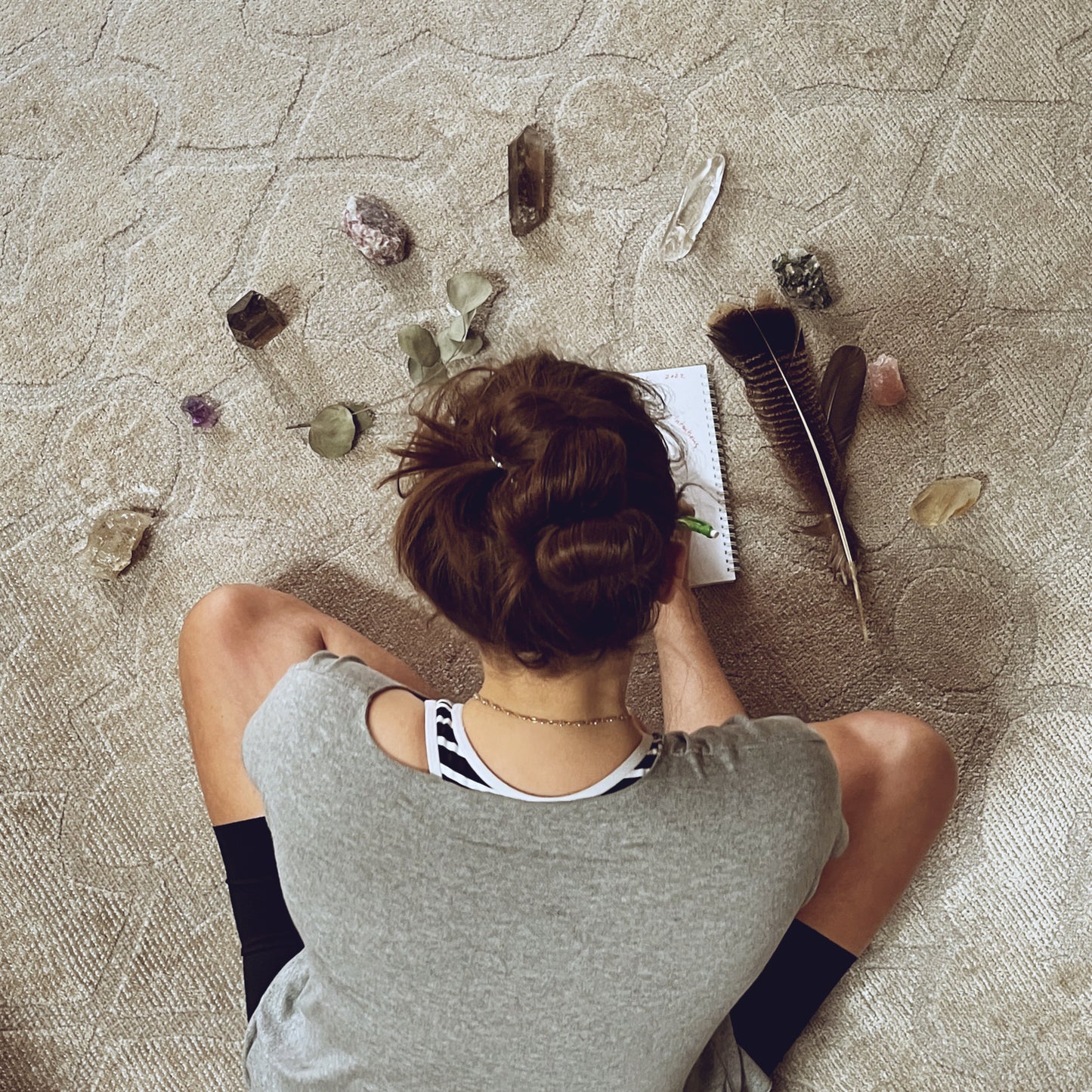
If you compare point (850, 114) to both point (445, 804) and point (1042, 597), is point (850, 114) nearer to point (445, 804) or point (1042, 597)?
point (1042, 597)

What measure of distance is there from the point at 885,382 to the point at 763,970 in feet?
1.92

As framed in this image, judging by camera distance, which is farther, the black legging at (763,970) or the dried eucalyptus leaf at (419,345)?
the dried eucalyptus leaf at (419,345)

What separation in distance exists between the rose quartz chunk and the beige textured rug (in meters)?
0.02

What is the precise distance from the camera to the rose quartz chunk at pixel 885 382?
0.96 m

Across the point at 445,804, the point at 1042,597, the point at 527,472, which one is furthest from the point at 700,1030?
the point at 1042,597

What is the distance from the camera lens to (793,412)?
3.06ft

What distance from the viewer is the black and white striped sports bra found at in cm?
60

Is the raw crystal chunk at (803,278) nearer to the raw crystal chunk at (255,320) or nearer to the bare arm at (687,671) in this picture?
the bare arm at (687,671)

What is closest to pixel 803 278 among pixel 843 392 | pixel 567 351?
pixel 843 392

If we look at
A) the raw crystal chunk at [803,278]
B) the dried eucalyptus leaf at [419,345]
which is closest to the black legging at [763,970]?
the dried eucalyptus leaf at [419,345]

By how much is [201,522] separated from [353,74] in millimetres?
533

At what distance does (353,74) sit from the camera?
105 cm

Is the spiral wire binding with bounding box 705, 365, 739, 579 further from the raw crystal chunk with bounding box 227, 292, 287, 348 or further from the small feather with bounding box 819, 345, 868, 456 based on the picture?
the raw crystal chunk with bounding box 227, 292, 287, 348

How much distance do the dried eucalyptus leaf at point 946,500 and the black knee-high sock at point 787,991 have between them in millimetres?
425
